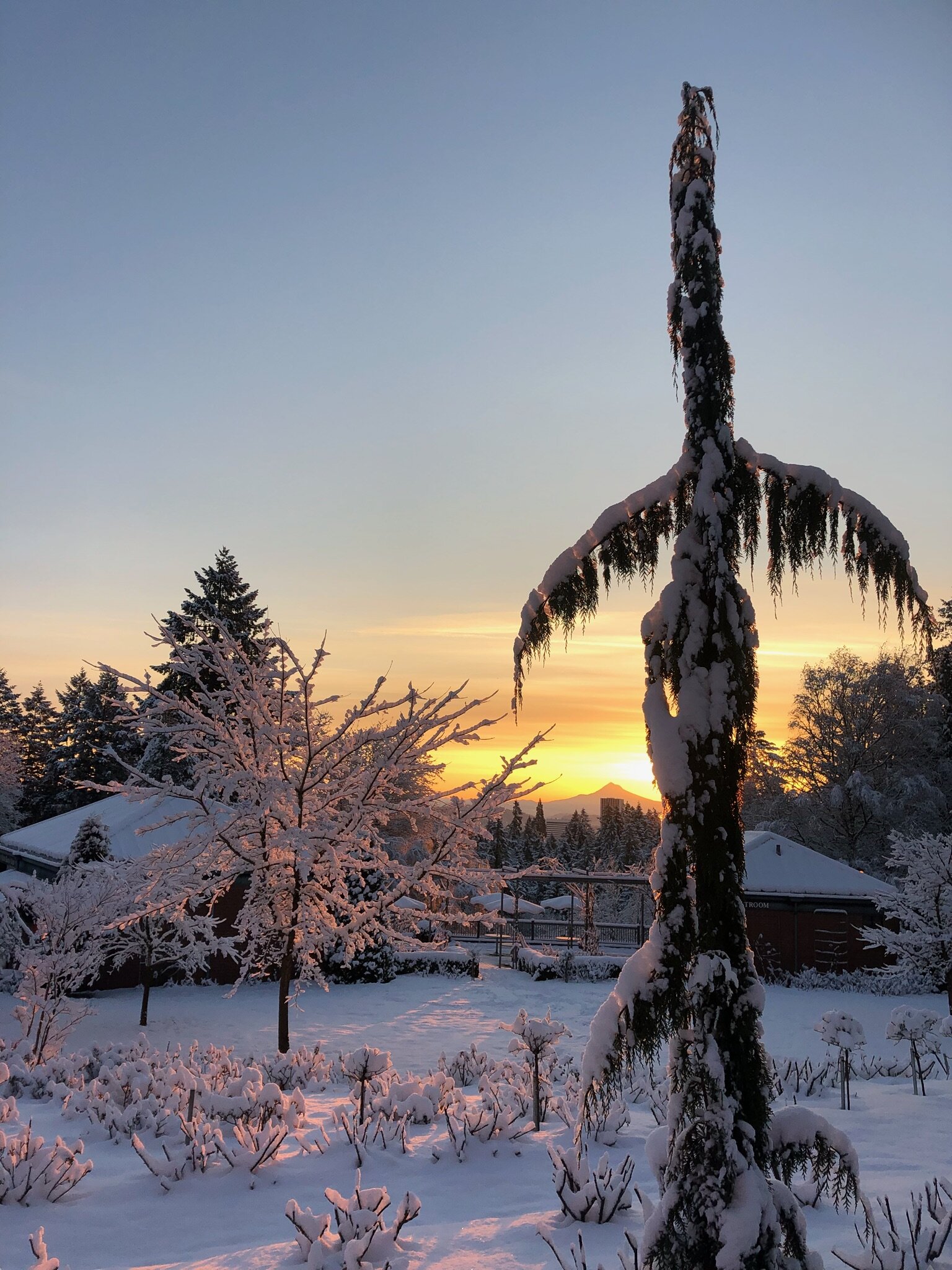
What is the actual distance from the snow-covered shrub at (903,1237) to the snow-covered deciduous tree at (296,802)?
6.14 m

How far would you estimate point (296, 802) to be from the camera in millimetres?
11633

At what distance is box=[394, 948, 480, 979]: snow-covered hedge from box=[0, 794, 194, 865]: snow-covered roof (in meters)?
7.45

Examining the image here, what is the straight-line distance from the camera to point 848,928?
87.3 feet

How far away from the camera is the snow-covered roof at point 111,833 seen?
73.8 ft

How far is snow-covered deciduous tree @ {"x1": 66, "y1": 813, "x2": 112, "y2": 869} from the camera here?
66.7 ft

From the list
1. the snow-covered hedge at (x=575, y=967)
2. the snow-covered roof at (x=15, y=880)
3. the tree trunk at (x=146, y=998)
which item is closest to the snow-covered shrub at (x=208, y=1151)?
the tree trunk at (x=146, y=998)

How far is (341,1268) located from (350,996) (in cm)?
1691

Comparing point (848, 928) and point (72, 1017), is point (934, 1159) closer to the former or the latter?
point (72, 1017)

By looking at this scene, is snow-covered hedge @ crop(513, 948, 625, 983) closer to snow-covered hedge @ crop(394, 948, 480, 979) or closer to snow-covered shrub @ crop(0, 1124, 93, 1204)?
snow-covered hedge @ crop(394, 948, 480, 979)

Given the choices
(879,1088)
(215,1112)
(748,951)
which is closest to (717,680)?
(748,951)

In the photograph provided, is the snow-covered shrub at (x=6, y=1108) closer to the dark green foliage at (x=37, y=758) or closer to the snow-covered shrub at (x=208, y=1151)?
the snow-covered shrub at (x=208, y=1151)

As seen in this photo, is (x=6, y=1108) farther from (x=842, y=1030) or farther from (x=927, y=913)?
(x=927, y=913)

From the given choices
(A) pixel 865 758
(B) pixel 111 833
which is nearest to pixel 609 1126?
(B) pixel 111 833

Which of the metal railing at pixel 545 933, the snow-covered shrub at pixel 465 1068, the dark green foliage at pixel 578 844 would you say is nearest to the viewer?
the snow-covered shrub at pixel 465 1068
